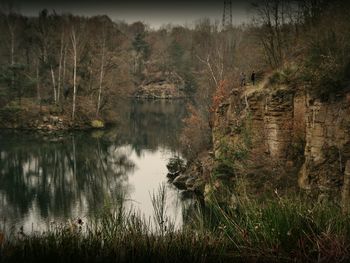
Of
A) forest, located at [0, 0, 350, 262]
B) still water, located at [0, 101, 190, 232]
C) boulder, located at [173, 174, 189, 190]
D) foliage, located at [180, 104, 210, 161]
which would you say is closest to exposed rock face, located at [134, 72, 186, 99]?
forest, located at [0, 0, 350, 262]

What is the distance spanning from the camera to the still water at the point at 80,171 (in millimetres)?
18875

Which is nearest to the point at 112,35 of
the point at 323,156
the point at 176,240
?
the point at 323,156

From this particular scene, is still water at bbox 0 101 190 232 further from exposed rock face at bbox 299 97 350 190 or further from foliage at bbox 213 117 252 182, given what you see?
exposed rock face at bbox 299 97 350 190

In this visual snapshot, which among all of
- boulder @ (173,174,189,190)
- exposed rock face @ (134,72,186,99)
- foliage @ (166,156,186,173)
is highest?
exposed rock face @ (134,72,186,99)

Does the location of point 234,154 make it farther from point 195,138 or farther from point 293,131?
point 195,138

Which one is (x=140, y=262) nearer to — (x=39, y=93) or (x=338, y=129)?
(x=338, y=129)

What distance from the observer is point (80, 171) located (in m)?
27.3

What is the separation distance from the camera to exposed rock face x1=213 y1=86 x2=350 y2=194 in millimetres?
15100

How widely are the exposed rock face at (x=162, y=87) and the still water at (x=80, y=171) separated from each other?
29.2 m

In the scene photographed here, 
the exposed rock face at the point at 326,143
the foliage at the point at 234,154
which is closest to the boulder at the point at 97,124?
the foliage at the point at 234,154

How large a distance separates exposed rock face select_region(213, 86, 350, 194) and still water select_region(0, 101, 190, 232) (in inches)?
161

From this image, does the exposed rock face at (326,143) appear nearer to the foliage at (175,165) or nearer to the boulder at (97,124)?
the foliage at (175,165)

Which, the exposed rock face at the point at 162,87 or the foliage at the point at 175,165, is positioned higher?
the exposed rock face at the point at 162,87

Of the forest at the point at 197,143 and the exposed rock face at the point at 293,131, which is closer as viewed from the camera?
the forest at the point at 197,143
